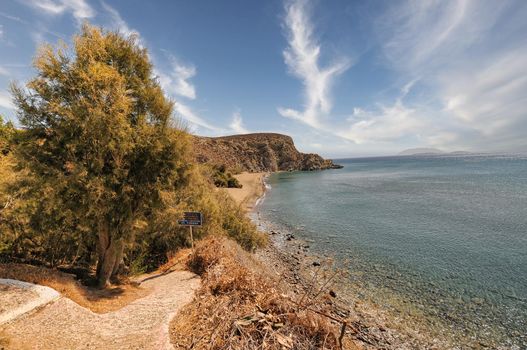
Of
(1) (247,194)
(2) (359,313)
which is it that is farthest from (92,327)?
(1) (247,194)

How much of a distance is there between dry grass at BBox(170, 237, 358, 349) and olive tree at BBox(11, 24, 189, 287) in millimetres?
3619

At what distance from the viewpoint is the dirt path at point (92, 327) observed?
5230mm

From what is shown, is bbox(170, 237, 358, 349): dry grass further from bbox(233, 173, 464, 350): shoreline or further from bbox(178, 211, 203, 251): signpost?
bbox(178, 211, 203, 251): signpost

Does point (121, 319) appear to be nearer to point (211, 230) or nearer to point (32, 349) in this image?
point (32, 349)

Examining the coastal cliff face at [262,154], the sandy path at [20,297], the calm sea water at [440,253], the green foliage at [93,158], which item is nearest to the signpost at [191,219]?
the green foliage at [93,158]

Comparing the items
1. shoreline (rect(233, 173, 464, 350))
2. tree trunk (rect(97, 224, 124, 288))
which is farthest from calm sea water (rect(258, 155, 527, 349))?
tree trunk (rect(97, 224, 124, 288))

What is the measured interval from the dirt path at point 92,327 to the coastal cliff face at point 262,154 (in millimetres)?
89759

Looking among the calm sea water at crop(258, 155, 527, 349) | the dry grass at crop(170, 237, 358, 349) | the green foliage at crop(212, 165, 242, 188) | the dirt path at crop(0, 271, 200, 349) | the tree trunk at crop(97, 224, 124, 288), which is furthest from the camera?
the green foliage at crop(212, 165, 242, 188)

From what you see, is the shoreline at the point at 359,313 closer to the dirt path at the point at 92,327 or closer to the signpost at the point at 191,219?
the dirt path at the point at 92,327

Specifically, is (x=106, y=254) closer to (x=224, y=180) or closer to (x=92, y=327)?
(x=92, y=327)

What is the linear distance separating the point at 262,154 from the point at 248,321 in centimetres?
11931

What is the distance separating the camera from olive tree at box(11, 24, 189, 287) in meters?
6.86

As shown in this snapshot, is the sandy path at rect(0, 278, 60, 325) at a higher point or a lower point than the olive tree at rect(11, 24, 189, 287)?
lower

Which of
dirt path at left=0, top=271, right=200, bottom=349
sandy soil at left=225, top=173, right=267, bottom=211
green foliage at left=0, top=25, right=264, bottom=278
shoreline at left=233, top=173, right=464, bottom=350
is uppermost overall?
green foliage at left=0, top=25, right=264, bottom=278
